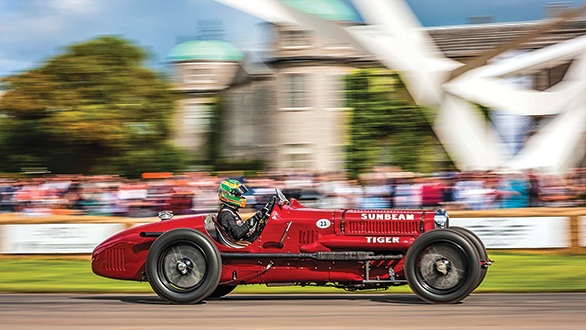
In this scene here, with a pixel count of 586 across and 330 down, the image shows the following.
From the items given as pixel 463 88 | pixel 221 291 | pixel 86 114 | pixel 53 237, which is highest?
pixel 463 88

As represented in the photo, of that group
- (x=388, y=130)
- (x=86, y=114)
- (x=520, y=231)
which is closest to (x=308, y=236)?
(x=520, y=231)

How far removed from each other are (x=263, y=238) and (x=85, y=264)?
270 inches

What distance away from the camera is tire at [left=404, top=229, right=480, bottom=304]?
7590 mm

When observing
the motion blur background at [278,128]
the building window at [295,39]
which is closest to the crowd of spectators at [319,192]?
the motion blur background at [278,128]

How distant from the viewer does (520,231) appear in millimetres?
13773

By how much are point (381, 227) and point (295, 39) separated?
32674 millimetres

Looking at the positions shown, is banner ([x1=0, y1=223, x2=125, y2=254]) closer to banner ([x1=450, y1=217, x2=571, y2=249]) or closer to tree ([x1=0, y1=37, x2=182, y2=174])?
banner ([x1=450, y1=217, x2=571, y2=249])

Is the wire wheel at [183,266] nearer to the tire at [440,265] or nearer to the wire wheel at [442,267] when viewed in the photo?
the tire at [440,265]

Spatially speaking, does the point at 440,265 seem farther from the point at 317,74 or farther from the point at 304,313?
the point at 317,74

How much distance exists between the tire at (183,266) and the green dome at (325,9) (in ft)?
112

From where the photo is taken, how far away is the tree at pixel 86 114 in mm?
40000

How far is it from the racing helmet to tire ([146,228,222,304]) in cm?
54

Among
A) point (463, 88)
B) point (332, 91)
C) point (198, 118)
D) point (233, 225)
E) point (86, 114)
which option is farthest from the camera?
point (198, 118)

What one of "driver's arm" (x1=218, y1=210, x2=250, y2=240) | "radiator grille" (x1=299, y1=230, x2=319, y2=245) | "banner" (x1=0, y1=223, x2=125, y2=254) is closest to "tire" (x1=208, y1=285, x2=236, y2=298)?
"driver's arm" (x1=218, y1=210, x2=250, y2=240)
